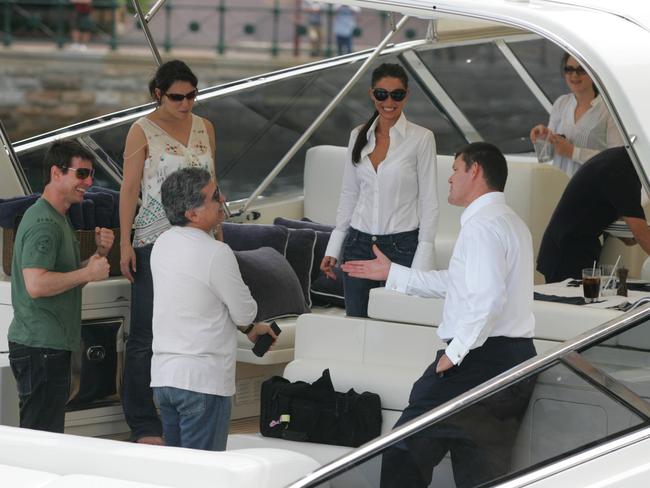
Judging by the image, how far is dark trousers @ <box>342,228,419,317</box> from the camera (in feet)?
14.7

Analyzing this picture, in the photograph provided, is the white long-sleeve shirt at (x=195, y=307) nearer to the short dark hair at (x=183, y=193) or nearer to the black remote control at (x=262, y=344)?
the short dark hair at (x=183, y=193)

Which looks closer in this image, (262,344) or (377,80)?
(262,344)

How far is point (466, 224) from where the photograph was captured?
3.29 metres

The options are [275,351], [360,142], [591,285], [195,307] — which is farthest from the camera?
[275,351]

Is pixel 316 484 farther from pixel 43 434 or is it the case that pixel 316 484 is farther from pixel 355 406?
pixel 355 406

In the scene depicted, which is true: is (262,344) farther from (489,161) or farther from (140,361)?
(489,161)

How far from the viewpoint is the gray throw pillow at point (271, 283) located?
202 inches

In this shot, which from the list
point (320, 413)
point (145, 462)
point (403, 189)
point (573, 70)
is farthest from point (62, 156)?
point (573, 70)

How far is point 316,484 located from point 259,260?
281 cm

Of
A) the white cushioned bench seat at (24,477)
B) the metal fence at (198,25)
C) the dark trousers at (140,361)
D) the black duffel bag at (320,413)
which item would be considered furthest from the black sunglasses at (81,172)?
the metal fence at (198,25)

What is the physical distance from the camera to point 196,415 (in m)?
3.60

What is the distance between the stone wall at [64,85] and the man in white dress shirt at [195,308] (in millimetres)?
18287

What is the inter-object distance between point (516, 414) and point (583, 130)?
3.29m

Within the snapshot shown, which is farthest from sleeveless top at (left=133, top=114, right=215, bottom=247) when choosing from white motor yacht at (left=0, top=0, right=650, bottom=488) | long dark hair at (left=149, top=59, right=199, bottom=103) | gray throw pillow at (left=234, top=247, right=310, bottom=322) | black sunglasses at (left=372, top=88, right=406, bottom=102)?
gray throw pillow at (left=234, top=247, right=310, bottom=322)
